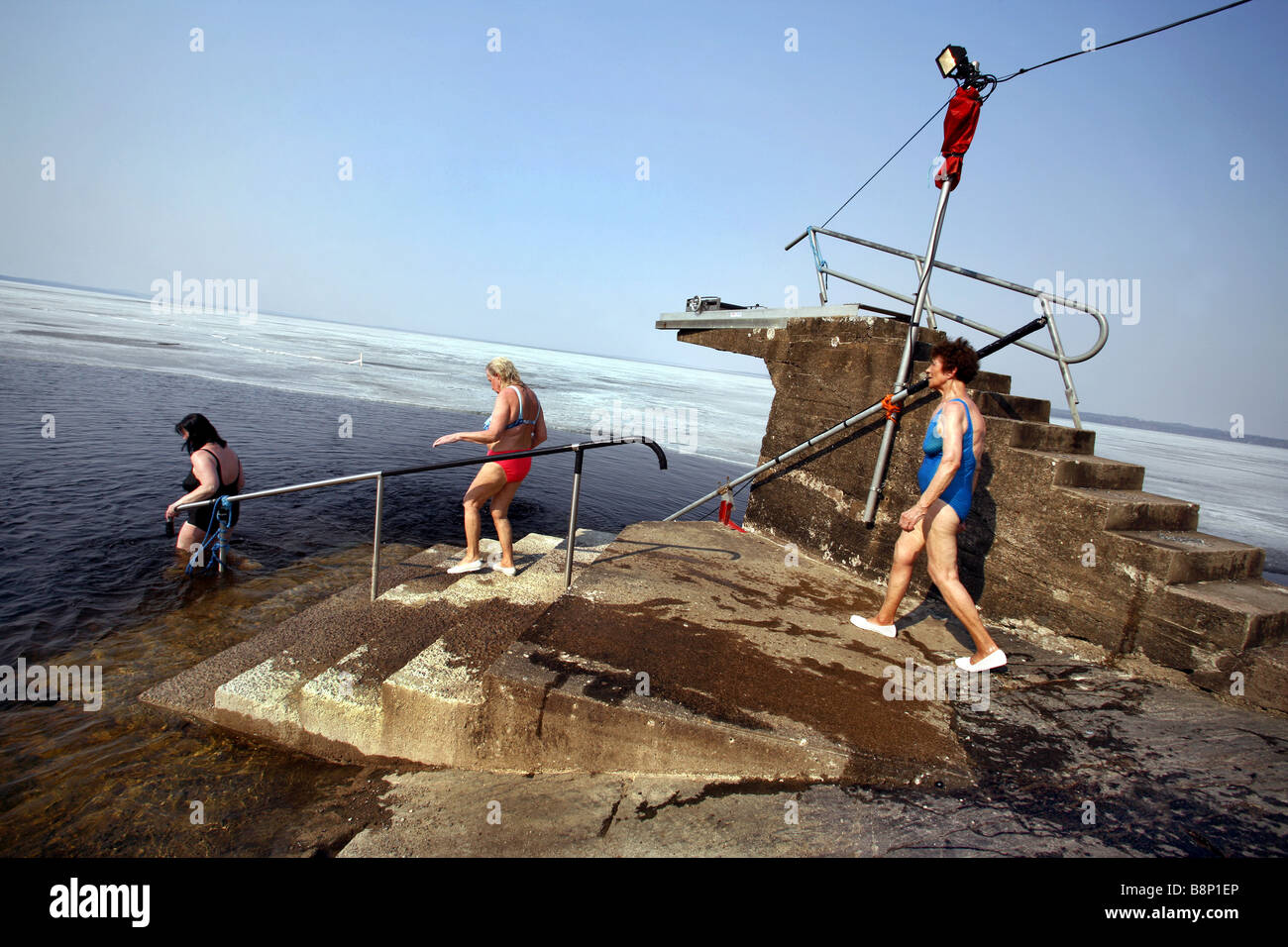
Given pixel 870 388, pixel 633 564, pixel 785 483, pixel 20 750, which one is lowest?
pixel 20 750

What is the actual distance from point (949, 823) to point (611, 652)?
1.70 metres

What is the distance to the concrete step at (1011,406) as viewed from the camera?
15.5 feet

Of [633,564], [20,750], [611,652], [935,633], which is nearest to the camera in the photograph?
[611,652]

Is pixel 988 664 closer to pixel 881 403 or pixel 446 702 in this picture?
pixel 881 403

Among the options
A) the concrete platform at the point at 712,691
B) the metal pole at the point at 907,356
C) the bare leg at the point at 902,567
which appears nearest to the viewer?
the concrete platform at the point at 712,691

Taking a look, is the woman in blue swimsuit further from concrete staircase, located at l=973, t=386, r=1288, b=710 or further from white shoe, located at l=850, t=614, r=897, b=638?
concrete staircase, located at l=973, t=386, r=1288, b=710

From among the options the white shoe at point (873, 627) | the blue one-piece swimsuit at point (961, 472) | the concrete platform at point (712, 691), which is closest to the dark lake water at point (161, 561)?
the concrete platform at point (712, 691)

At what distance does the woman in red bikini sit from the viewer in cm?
473

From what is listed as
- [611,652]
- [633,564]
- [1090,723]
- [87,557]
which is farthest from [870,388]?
[87,557]

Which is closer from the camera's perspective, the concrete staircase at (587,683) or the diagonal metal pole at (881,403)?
the concrete staircase at (587,683)

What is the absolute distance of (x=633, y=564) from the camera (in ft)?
15.6

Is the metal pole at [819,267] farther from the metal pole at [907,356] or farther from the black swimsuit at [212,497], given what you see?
the black swimsuit at [212,497]

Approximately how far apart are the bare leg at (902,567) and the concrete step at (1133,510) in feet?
3.37
